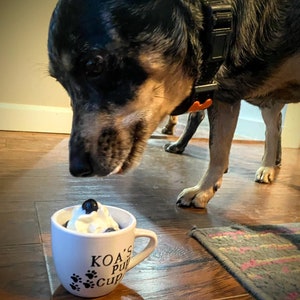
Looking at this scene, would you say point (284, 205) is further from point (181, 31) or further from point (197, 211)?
point (181, 31)

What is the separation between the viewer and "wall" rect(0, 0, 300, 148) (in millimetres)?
2244

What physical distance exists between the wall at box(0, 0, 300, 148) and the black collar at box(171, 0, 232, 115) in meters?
1.26

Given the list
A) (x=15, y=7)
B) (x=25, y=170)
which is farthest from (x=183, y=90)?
(x=15, y=7)

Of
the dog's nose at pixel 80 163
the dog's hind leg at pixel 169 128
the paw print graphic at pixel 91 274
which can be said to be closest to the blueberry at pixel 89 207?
the paw print graphic at pixel 91 274

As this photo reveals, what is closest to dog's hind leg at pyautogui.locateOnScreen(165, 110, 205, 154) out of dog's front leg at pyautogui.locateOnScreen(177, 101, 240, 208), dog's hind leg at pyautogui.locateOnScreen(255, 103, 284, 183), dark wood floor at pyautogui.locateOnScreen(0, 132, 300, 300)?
dark wood floor at pyautogui.locateOnScreen(0, 132, 300, 300)

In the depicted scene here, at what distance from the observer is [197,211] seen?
1.31 m

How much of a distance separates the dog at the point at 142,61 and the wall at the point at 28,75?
4.28 feet

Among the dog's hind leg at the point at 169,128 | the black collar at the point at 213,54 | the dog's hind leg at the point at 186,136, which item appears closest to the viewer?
the black collar at the point at 213,54

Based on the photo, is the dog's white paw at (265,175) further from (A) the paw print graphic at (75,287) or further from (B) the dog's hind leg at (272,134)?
(A) the paw print graphic at (75,287)

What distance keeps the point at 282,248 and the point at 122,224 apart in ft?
1.63

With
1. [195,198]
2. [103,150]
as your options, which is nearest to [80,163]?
[103,150]

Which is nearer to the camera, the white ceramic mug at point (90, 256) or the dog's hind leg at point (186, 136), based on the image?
the white ceramic mug at point (90, 256)

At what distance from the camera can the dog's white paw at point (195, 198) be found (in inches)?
52.9

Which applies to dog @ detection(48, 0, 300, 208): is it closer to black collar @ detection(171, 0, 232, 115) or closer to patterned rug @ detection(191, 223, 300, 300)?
black collar @ detection(171, 0, 232, 115)
